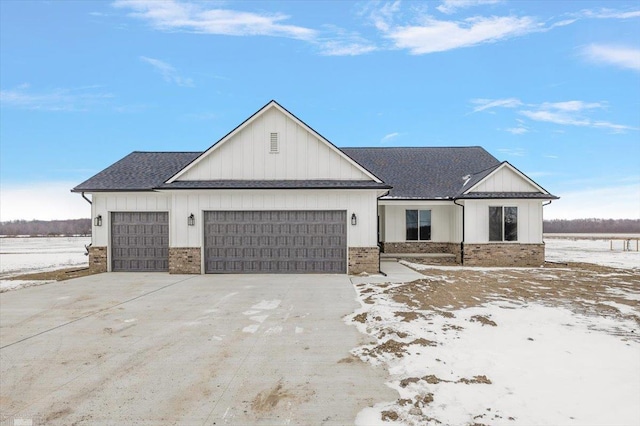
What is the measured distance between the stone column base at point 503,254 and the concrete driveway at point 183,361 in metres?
9.75

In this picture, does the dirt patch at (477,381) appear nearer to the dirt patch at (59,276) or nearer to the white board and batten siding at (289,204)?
the white board and batten siding at (289,204)

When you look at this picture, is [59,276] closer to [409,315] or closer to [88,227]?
[409,315]

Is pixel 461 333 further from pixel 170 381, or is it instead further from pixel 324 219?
pixel 324 219

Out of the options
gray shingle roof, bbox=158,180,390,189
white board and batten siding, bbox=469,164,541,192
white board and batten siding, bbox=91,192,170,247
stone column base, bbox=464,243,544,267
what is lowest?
stone column base, bbox=464,243,544,267

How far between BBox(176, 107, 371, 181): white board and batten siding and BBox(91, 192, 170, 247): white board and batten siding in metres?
1.77

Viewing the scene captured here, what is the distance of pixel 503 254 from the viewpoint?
55.9 feet

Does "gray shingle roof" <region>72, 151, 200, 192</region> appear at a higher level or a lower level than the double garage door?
higher

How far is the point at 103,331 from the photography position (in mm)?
6809

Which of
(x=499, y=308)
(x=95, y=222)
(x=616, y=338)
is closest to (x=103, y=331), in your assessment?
(x=499, y=308)

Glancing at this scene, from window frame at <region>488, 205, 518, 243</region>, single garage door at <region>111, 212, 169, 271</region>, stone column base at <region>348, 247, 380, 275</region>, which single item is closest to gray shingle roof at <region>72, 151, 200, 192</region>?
single garage door at <region>111, 212, 169, 271</region>

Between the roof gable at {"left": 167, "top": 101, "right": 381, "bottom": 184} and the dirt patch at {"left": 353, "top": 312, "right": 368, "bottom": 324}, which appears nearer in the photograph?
the dirt patch at {"left": 353, "top": 312, "right": 368, "bottom": 324}

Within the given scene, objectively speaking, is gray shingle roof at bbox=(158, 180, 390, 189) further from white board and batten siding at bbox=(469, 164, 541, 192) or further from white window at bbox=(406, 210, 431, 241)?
white board and batten siding at bbox=(469, 164, 541, 192)

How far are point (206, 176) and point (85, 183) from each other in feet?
18.4

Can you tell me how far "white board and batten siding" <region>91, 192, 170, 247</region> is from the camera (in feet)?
49.4
